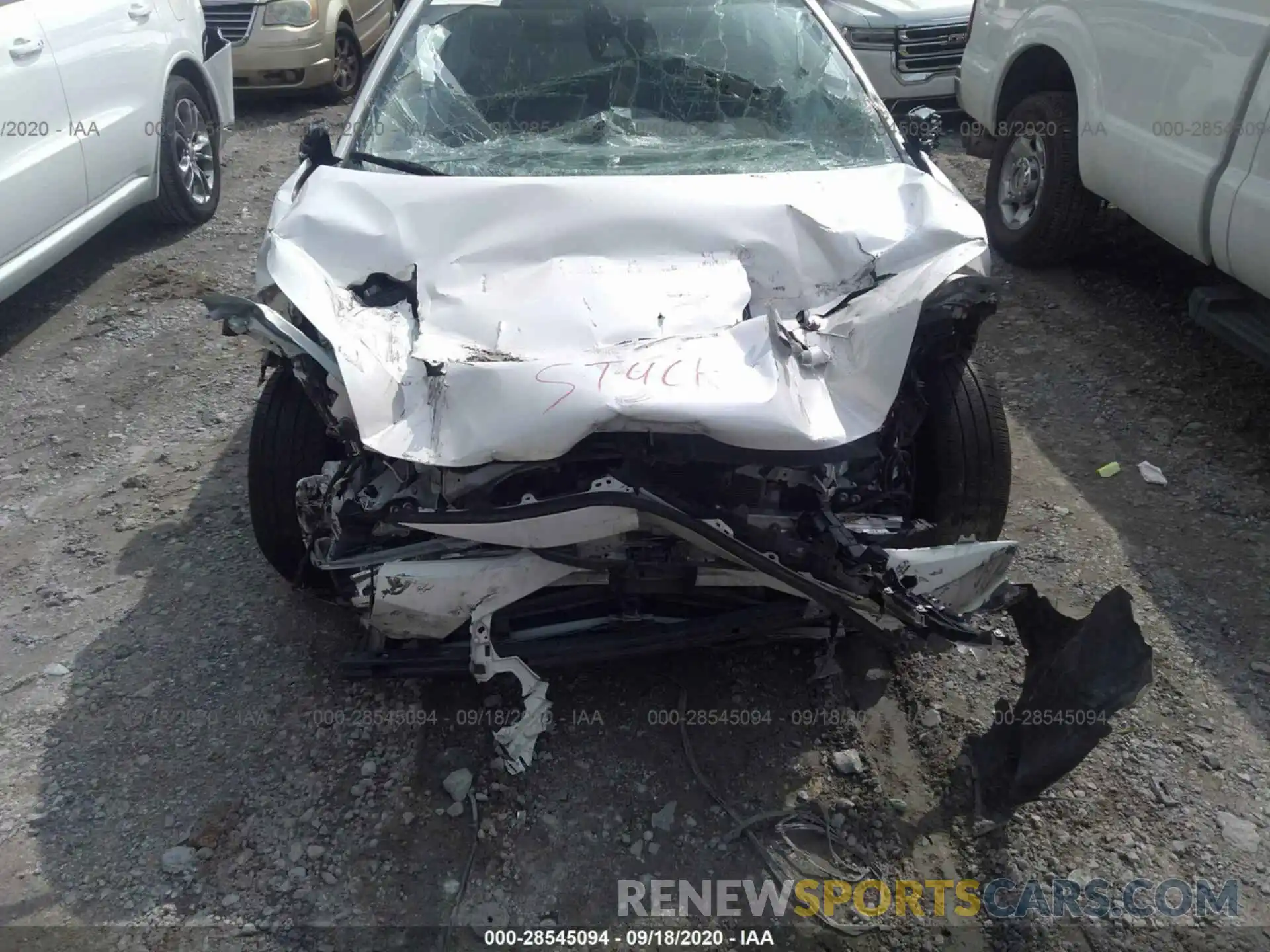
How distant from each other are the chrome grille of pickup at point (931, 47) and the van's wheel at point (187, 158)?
193 inches

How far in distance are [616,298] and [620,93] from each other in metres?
1.30

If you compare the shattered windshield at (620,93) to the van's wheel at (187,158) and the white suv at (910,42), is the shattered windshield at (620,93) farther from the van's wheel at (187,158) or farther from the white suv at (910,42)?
the white suv at (910,42)

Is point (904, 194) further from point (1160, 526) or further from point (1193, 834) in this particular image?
point (1193, 834)

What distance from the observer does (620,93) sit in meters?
3.37

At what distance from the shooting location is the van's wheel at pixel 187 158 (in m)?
5.48

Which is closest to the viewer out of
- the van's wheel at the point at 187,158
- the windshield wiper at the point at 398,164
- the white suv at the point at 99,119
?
the windshield wiper at the point at 398,164

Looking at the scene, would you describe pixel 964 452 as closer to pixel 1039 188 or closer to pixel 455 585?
pixel 455 585

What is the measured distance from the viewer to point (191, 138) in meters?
5.77

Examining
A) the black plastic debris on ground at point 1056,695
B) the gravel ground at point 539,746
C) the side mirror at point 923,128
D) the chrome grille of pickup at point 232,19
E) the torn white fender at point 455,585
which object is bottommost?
the gravel ground at point 539,746

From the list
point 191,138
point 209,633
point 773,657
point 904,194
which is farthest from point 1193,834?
point 191,138

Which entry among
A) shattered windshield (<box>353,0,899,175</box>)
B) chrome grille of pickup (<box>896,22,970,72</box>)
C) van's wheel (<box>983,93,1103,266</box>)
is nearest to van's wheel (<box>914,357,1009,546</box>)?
shattered windshield (<box>353,0,899,175</box>)

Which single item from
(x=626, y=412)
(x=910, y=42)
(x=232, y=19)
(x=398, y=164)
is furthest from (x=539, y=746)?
(x=232, y=19)

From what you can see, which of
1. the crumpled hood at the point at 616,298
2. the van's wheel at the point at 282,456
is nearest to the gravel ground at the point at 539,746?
the van's wheel at the point at 282,456

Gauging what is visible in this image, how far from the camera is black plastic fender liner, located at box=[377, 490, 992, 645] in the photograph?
211 cm
